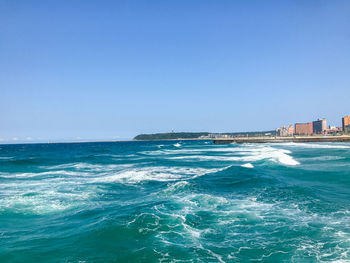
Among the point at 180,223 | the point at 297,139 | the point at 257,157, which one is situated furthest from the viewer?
the point at 297,139

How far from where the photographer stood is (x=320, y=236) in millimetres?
7969

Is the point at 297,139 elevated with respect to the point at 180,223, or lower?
elevated

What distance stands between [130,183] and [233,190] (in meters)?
7.07

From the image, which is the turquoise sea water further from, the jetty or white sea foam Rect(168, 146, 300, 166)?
the jetty

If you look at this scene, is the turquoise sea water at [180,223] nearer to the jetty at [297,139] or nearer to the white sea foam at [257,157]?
the white sea foam at [257,157]

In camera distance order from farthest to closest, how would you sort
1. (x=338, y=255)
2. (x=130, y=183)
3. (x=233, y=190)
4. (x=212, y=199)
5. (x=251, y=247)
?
1. (x=130, y=183)
2. (x=233, y=190)
3. (x=212, y=199)
4. (x=251, y=247)
5. (x=338, y=255)

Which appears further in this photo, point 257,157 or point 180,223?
point 257,157

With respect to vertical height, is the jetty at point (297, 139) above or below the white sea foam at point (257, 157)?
above

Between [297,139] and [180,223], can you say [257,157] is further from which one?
[297,139]

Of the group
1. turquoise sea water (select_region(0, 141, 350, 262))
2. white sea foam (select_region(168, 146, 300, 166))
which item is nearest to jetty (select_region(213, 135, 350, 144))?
white sea foam (select_region(168, 146, 300, 166))

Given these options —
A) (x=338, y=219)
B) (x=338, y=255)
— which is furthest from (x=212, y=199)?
(x=338, y=255)

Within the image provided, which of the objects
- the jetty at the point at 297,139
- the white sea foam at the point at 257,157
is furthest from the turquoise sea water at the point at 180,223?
the jetty at the point at 297,139

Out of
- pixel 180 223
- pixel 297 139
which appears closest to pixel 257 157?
pixel 180 223

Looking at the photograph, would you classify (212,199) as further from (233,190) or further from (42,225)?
(42,225)
